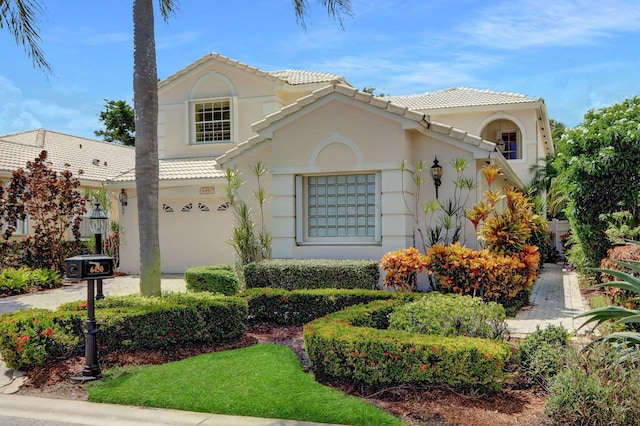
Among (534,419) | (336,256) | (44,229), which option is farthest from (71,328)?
(44,229)

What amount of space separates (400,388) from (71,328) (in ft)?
14.9

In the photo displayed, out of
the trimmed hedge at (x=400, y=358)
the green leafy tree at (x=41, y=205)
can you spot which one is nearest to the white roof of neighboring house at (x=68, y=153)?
the green leafy tree at (x=41, y=205)

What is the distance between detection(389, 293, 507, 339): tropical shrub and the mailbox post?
383cm

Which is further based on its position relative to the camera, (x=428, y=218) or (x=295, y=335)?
(x=428, y=218)

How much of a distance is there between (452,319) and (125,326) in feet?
14.5

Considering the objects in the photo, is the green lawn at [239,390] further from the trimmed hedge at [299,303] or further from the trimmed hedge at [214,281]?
the trimmed hedge at [214,281]

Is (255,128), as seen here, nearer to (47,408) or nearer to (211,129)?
(211,129)

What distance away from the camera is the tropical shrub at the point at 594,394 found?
5191mm

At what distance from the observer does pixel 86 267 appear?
25.1 feet

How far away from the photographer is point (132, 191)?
768 inches

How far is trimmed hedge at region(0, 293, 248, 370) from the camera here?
776cm

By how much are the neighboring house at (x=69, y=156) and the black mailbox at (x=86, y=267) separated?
13.2m

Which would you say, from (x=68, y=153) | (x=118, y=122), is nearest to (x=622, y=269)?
(x=68, y=153)

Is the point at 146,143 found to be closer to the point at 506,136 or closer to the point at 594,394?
the point at 594,394
